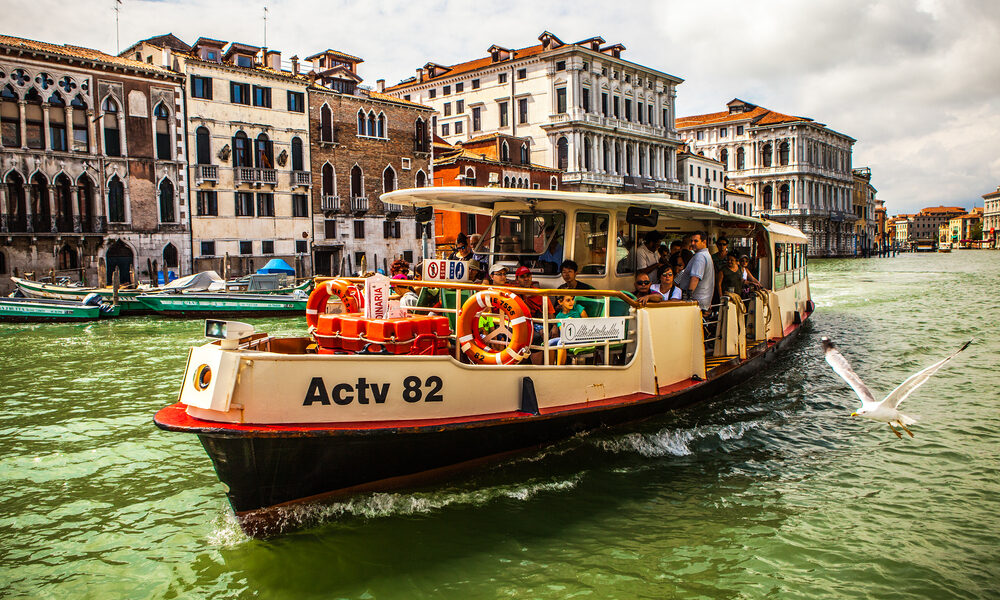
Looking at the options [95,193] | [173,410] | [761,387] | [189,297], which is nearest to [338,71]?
[95,193]

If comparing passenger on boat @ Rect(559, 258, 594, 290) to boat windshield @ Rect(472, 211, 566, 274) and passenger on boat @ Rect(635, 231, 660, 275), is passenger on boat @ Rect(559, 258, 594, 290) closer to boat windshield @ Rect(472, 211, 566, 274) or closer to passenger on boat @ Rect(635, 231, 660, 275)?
boat windshield @ Rect(472, 211, 566, 274)

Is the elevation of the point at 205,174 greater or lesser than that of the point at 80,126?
lesser

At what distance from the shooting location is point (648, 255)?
31.3ft

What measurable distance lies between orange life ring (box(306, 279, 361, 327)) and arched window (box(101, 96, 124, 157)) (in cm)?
2915

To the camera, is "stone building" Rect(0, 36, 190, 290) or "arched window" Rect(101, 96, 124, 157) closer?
"stone building" Rect(0, 36, 190, 290)

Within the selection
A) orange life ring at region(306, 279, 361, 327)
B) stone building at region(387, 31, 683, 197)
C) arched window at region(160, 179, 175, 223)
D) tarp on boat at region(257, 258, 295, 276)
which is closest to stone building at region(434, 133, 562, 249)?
stone building at region(387, 31, 683, 197)

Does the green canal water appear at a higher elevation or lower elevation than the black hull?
lower

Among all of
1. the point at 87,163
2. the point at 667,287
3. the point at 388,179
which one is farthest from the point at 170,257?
the point at 667,287

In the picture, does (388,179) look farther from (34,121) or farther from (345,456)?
(345,456)

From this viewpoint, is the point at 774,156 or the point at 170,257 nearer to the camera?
the point at 170,257

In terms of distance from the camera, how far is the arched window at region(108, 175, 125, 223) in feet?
103

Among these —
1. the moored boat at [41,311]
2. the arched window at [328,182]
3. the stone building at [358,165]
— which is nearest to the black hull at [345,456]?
the moored boat at [41,311]

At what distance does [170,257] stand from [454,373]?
102 ft

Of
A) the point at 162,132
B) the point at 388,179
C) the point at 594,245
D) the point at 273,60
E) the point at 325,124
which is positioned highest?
the point at 273,60
